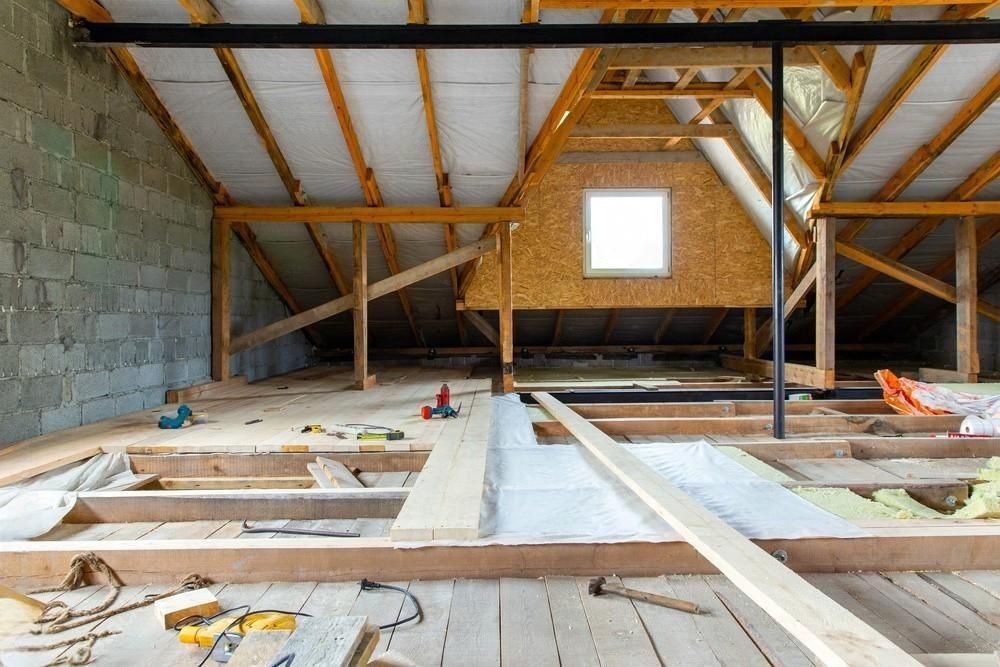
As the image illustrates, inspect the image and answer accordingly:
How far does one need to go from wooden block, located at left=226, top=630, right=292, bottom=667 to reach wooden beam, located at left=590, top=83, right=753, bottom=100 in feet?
18.6

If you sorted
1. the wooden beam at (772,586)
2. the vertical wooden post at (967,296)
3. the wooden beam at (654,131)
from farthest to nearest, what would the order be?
the wooden beam at (654,131) < the vertical wooden post at (967,296) < the wooden beam at (772,586)

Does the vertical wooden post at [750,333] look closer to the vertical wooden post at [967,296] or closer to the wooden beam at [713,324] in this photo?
the wooden beam at [713,324]

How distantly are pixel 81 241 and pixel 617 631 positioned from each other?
4155 millimetres

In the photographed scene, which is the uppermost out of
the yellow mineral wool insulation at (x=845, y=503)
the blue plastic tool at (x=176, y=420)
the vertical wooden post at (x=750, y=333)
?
the vertical wooden post at (x=750, y=333)

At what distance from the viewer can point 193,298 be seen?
5.69 m

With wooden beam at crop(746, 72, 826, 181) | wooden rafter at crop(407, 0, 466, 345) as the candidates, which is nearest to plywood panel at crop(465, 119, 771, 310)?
wooden rafter at crop(407, 0, 466, 345)

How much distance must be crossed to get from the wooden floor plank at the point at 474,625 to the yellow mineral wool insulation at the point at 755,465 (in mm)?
1579

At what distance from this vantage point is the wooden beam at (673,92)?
6.00 metres

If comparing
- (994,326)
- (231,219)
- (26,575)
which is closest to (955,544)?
(26,575)

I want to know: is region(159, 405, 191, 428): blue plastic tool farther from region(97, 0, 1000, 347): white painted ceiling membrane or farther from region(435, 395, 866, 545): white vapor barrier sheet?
region(97, 0, 1000, 347): white painted ceiling membrane

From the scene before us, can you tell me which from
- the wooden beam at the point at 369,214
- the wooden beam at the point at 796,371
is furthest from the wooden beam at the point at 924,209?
the wooden beam at the point at 369,214

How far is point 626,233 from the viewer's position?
7852mm

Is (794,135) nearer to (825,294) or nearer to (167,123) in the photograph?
(825,294)

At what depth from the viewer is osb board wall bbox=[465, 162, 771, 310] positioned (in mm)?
7676
